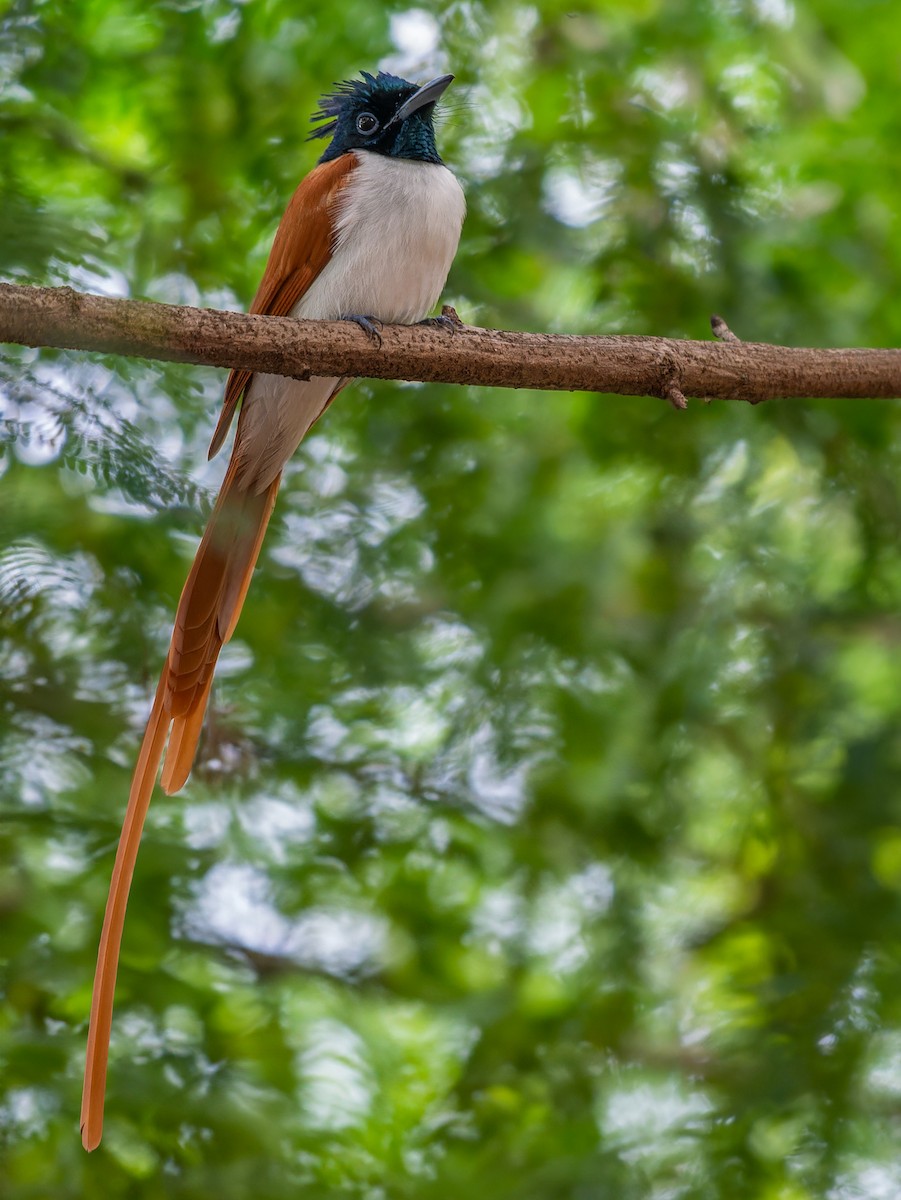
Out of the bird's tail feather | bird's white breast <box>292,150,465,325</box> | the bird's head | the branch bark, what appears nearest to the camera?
the branch bark

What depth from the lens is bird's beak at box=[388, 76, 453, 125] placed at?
7.39 feet

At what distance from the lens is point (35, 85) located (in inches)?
97.9

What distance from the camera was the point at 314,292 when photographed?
224 centimetres

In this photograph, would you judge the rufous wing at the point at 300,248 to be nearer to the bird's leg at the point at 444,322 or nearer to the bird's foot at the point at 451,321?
the bird's leg at the point at 444,322

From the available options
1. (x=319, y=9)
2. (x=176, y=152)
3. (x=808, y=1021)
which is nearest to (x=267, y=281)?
(x=176, y=152)

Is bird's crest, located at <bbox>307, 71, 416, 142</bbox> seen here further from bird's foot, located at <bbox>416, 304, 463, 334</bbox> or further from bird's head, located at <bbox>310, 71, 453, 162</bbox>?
bird's foot, located at <bbox>416, 304, 463, 334</bbox>

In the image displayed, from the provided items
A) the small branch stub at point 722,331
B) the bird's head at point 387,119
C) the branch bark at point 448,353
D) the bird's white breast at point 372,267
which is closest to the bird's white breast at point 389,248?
the bird's white breast at point 372,267

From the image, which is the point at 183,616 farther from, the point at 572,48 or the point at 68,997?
the point at 572,48

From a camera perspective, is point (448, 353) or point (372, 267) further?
point (372, 267)

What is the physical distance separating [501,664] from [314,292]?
2.74 ft

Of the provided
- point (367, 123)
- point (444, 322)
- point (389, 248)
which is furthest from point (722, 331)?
point (367, 123)

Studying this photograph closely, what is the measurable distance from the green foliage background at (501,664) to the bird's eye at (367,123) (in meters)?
0.38

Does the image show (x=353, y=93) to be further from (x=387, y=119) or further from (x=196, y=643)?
(x=196, y=643)

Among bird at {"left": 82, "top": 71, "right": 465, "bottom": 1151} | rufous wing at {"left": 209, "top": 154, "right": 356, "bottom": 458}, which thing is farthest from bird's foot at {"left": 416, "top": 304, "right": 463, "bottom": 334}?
rufous wing at {"left": 209, "top": 154, "right": 356, "bottom": 458}
